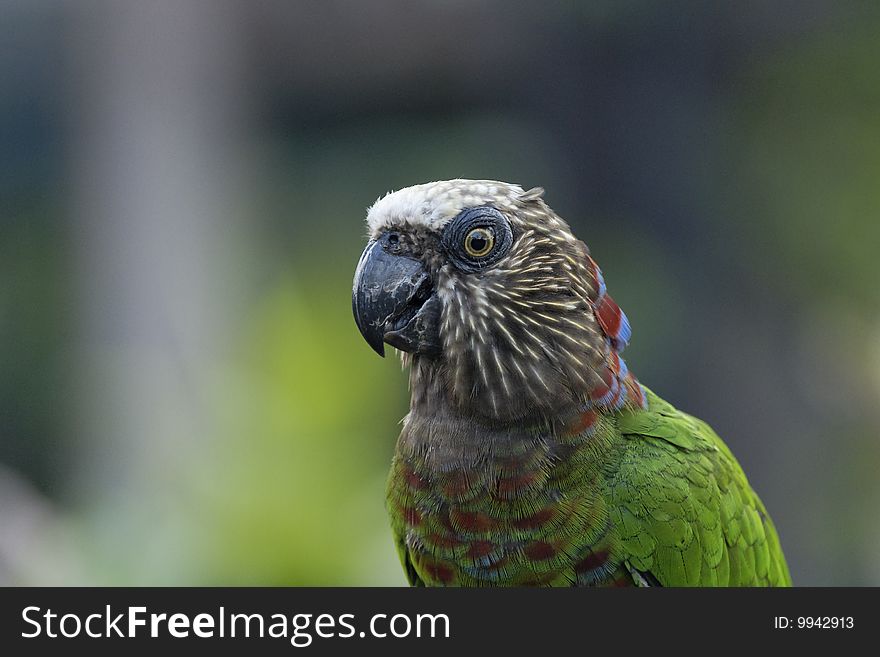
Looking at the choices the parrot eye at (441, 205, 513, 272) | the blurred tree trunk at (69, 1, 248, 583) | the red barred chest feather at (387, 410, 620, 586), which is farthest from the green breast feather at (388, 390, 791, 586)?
the blurred tree trunk at (69, 1, 248, 583)

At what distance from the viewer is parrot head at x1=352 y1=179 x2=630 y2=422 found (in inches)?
78.4

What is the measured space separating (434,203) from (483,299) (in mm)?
251

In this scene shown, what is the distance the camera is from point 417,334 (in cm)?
204

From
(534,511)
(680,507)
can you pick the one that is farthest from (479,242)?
(680,507)

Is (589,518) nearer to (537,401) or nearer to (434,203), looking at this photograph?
(537,401)

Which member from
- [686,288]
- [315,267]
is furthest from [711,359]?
[315,267]

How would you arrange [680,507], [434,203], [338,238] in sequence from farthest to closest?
[338,238] < [680,507] < [434,203]

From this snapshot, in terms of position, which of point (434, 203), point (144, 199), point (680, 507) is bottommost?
point (680, 507)

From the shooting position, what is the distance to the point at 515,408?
2.05 metres

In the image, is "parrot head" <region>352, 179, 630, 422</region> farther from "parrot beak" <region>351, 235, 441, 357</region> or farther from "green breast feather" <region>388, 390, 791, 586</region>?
"green breast feather" <region>388, 390, 791, 586</region>

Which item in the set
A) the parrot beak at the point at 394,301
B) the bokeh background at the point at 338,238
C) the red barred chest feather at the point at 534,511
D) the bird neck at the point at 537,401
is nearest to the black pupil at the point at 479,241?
the parrot beak at the point at 394,301

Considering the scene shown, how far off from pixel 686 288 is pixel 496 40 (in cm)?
247

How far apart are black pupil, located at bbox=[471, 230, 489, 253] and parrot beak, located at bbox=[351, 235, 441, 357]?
131 millimetres

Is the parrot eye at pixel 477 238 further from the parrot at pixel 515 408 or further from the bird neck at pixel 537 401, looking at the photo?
the bird neck at pixel 537 401
